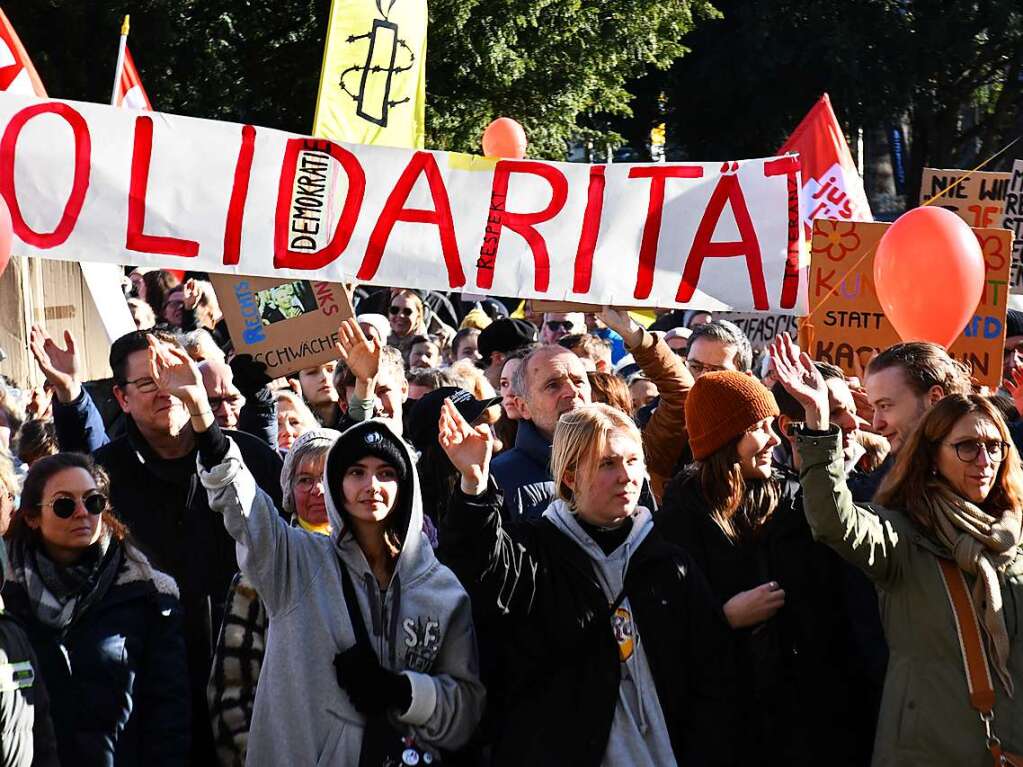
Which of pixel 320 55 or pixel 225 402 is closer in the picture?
pixel 225 402

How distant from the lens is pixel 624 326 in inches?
227

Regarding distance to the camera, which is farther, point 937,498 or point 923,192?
point 923,192

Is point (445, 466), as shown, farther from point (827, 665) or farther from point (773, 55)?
point (773, 55)

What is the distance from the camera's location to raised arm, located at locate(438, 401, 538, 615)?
12.8ft

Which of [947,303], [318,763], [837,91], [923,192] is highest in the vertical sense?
[837,91]

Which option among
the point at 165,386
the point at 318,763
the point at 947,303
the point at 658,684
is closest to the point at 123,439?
the point at 165,386

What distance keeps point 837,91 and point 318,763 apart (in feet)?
73.7

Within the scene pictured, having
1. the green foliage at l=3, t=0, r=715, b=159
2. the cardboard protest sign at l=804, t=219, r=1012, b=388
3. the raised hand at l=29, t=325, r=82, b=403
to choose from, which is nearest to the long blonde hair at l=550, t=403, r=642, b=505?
the raised hand at l=29, t=325, r=82, b=403

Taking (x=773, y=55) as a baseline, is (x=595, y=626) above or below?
below

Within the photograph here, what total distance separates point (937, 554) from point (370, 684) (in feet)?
Answer: 5.09

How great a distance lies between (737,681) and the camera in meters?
4.27

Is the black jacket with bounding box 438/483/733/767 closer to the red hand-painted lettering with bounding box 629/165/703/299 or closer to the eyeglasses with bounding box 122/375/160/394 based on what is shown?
the eyeglasses with bounding box 122/375/160/394

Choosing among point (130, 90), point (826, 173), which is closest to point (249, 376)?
point (130, 90)

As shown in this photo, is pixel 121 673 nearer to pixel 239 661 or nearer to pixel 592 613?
pixel 239 661
